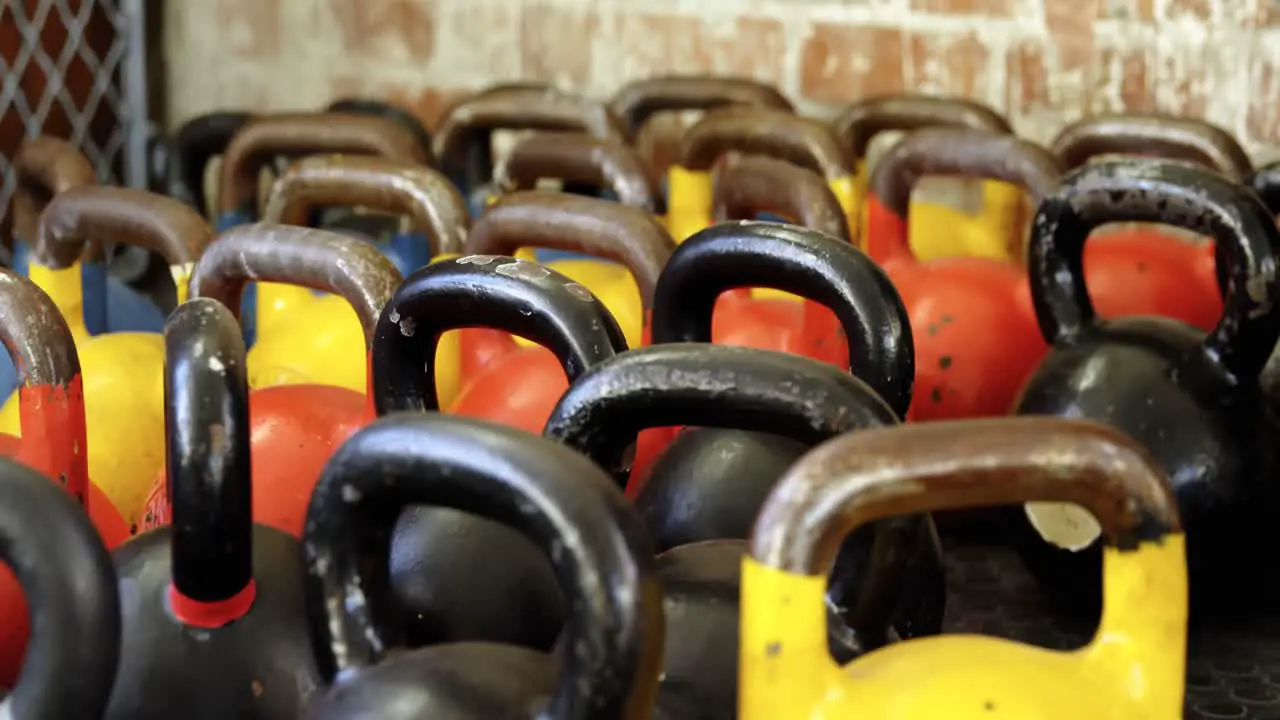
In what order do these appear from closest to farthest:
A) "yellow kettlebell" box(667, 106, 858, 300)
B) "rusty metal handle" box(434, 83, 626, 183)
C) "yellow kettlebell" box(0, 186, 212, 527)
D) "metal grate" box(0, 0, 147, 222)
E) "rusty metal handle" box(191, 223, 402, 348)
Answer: "rusty metal handle" box(191, 223, 402, 348), "yellow kettlebell" box(0, 186, 212, 527), "yellow kettlebell" box(667, 106, 858, 300), "rusty metal handle" box(434, 83, 626, 183), "metal grate" box(0, 0, 147, 222)

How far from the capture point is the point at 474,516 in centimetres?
52

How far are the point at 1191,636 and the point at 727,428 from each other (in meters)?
0.35

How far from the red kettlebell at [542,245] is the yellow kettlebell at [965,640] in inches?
12.3

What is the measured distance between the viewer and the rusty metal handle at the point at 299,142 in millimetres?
1013

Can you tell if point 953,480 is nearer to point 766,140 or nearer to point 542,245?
point 542,245

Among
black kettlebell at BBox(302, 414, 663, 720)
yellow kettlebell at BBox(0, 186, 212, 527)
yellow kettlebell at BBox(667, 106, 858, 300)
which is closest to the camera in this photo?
black kettlebell at BBox(302, 414, 663, 720)

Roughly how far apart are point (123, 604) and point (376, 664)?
99 mm

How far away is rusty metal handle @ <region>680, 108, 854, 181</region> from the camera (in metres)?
0.95

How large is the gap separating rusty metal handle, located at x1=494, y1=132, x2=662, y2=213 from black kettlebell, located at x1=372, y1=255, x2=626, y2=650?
14.1 inches

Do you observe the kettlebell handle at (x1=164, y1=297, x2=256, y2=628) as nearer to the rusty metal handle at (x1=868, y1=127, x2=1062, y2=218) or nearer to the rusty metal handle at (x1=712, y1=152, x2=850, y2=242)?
the rusty metal handle at (x1=712, y1=152, x2=850, y2=242)

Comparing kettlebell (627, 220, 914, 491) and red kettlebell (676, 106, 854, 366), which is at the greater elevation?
kettlebell (627, 220, 914, 491)

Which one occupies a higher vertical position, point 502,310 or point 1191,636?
point 502,310

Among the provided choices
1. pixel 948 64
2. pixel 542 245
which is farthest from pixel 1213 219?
pixel 948 64

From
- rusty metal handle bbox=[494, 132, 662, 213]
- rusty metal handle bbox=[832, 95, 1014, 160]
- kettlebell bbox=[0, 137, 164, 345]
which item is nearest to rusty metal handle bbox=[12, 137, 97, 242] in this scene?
kettlebell bbox=[0, 137, 164, 345]
